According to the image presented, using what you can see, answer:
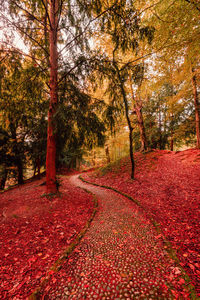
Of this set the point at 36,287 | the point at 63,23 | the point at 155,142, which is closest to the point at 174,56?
the point at 63,23

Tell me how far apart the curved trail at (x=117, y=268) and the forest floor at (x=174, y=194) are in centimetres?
45

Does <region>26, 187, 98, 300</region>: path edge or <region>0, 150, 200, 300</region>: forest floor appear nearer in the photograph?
<region>26, 187, 98, 300</region>: path edge

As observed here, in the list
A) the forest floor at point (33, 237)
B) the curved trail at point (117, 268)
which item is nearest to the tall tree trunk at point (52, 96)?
the forest floor at point (33, 237)

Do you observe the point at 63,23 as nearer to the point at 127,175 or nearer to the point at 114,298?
the point at 114,298

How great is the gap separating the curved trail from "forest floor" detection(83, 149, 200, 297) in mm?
453

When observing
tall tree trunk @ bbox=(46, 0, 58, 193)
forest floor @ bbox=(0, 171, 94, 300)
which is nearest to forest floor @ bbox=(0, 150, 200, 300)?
forest floor @ bbox=(0, 171, 94, 300)

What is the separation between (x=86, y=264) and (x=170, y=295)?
1.39 m

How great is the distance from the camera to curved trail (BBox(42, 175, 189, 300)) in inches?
70.0

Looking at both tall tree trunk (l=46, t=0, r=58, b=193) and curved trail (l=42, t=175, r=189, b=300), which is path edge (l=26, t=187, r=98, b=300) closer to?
curved trail (l=42, t=175, r=189, b=300)

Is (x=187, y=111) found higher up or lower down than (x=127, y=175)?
higher up

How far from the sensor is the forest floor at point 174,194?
269 centimetres

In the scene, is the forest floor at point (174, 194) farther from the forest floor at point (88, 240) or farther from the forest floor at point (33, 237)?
the forest floor at point (33, 237)

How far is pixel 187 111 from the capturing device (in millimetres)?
12953

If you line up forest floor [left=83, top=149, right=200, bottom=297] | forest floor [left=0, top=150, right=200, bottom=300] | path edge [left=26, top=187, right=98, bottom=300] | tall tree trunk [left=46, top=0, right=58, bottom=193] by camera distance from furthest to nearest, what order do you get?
tall tree trunk [left=46, top=0, right=58, bottom=193], forest floor [left=83, top=149, right=200, bottom=297], forest floor [left=0, top=150, right=200, bottom=300], path edge [left=26, top=187, right=98, bottom=300]
